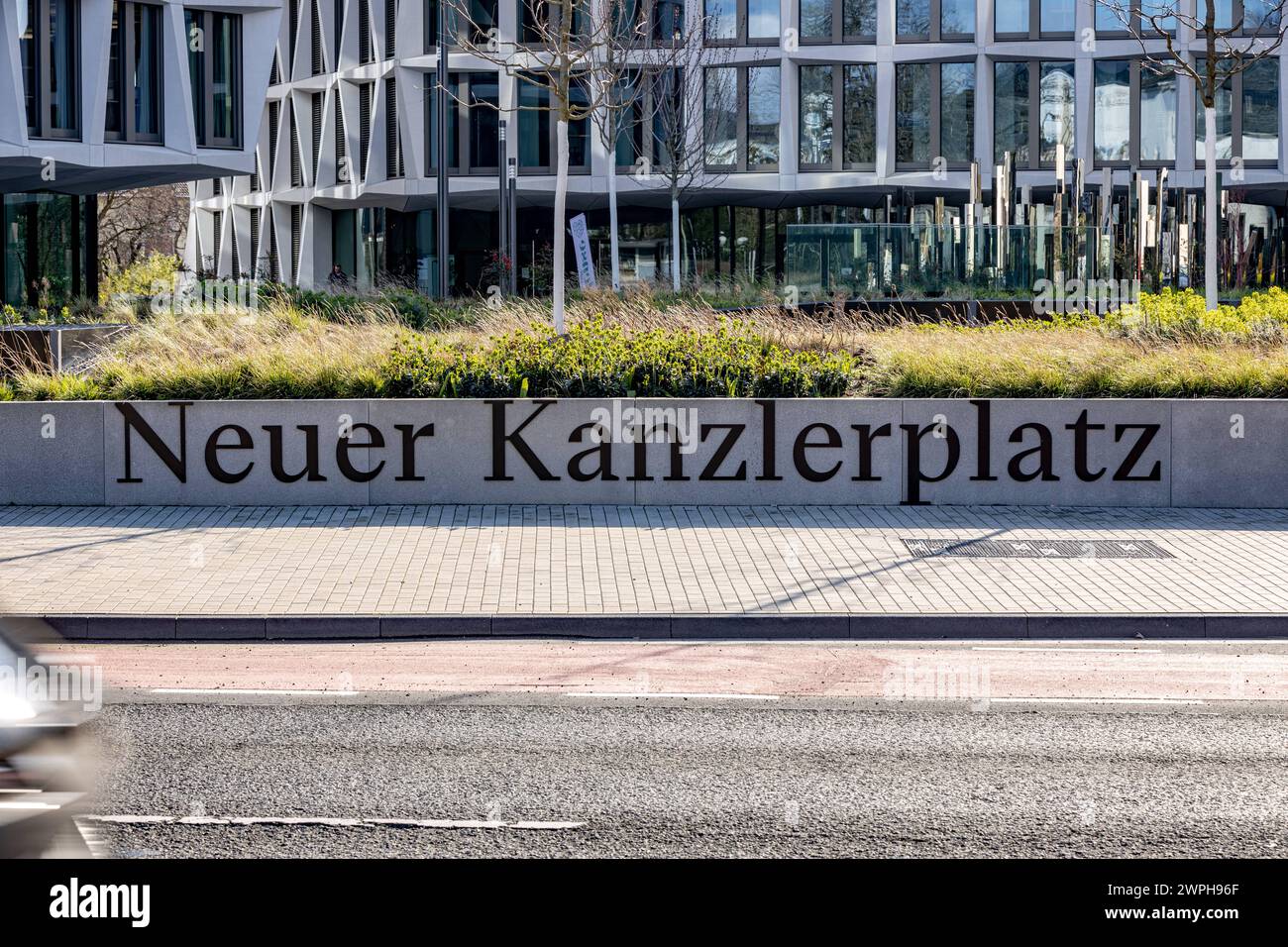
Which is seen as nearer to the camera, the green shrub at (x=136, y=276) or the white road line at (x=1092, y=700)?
the white road line at (x=1092, y=700)

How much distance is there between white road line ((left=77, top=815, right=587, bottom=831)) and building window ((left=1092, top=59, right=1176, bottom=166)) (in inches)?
1714

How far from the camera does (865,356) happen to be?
16422 millimetres

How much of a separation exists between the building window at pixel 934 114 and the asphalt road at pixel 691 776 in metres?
39.9

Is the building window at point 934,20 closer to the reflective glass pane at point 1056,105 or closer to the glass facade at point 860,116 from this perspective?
the glass facade at point 860,116

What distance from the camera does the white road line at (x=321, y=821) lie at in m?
5.82

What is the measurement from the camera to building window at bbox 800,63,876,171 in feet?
152

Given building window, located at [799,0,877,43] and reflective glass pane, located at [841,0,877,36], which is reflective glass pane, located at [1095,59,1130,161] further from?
building window, located at [799,0,877,43]

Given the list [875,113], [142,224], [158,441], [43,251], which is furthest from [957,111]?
[142,224]

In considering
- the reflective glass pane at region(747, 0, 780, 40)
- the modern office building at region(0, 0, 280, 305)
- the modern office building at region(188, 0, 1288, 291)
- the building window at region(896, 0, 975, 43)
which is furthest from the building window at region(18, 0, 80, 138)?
the building window at region(896, 0, 975, 43)

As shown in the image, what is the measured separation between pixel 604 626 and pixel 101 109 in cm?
3233

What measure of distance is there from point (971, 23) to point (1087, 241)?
51.6 ft

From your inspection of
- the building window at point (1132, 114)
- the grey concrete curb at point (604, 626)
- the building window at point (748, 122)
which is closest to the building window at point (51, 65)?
the building window at point (748, 122)
